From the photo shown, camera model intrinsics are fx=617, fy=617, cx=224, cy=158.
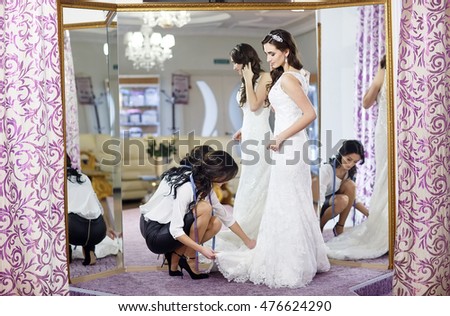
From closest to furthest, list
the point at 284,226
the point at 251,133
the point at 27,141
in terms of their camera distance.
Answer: the point at 27,141, the point at 284,226, the point at 251,133

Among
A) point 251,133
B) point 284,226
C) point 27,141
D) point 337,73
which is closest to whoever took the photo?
point 27,141

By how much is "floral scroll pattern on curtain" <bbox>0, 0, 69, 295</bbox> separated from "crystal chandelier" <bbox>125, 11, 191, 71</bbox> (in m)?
0.54

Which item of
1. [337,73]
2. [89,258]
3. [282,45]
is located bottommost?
[89,258]

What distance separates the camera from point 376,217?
338 cm

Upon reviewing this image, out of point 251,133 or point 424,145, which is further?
point 251,133

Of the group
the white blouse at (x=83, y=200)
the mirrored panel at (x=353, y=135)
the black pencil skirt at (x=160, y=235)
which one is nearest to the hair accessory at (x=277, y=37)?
the mirrored panel at (x=353, y=135)

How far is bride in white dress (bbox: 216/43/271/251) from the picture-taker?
3.17 meters

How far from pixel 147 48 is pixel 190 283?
1.22 meters

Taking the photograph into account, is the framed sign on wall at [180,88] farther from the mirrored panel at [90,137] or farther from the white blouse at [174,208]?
the white blouse at [174,208]

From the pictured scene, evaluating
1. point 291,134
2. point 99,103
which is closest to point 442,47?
point 291,134

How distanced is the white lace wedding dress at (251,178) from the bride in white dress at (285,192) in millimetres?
57

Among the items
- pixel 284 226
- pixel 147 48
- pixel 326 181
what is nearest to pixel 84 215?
pixel 147 48

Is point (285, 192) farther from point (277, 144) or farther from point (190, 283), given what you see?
point (190, 283)

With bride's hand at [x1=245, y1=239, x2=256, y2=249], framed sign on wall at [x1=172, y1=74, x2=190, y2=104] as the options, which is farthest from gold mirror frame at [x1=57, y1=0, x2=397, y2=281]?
bride's hand at [x1=245, y1=239, x2=256, y2=249]
